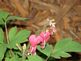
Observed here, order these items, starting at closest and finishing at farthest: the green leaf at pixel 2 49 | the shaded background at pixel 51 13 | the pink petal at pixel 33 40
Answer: the pink petal at pixel 33 40 < the green leaf at pixel 2 49 < the shaded background at pixel 51 13

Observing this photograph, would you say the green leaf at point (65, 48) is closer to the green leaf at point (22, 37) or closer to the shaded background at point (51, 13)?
the green leaf at point (22, 37)

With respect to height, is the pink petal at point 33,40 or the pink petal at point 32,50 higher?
the pink petal at point 33,40

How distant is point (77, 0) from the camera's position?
1859 millimetres

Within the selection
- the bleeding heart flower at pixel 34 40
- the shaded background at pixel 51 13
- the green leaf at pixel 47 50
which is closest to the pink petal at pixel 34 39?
the bleeding heart flower at pixel 34 40

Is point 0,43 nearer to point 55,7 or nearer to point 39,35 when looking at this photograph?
point 39,35

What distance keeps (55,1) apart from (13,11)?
301 millimetres

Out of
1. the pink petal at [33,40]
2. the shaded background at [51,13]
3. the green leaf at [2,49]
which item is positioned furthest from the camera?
the shaded background at [51,13]

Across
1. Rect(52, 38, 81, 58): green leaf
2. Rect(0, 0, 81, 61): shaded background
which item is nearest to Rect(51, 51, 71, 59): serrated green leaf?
Rect(52, 38, 81, 58): green leaf

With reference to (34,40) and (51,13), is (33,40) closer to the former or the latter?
(34,40)

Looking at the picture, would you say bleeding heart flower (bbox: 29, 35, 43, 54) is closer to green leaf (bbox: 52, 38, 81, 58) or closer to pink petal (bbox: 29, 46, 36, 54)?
pink petal (bbox: 29, 46, 36, 54)

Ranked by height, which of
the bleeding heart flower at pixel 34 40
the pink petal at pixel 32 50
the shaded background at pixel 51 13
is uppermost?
the bleeding heart flower at pixel 34 40

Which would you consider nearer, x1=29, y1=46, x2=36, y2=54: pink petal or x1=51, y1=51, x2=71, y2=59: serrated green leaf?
x1=29, y1=46, x2=36, y2=54: pink petal

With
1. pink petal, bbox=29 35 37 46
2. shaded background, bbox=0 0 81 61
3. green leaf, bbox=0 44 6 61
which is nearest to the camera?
pink petal, bbox=29 35 37 46

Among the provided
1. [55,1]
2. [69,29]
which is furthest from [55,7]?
[69,29]
